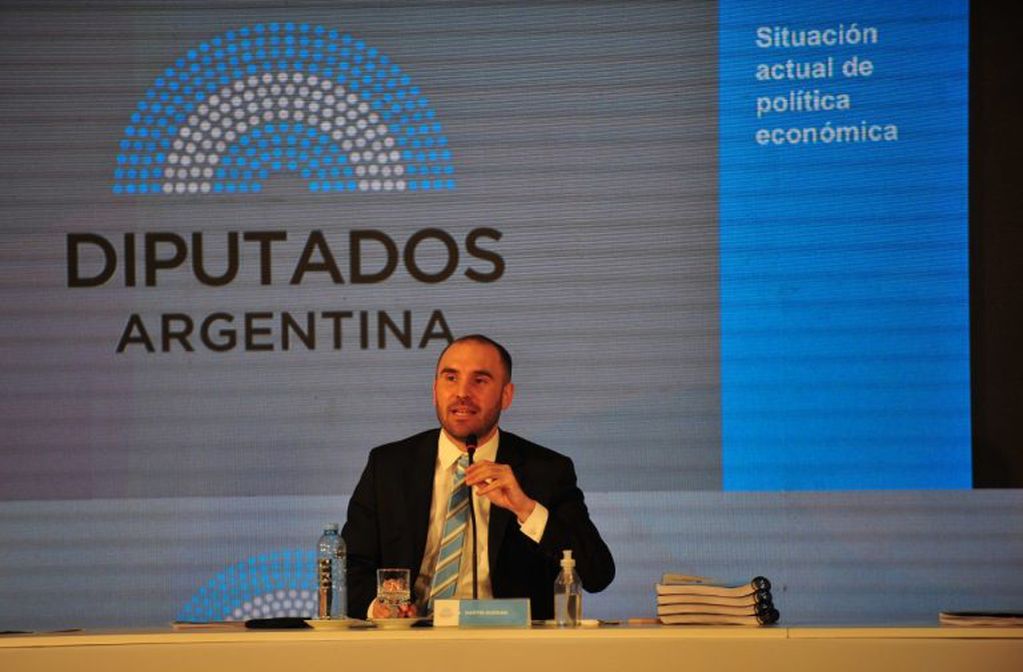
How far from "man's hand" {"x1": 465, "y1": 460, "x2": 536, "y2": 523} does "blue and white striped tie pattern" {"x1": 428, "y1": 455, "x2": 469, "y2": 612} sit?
22cm

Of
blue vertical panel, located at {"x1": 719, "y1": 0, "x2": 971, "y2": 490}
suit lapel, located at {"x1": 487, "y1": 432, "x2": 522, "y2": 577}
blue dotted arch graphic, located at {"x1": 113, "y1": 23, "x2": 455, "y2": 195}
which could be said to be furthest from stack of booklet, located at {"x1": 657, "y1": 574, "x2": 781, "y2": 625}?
blue dotted arch graphic, located at {"x1": 113, "y1": 23, "x2": 455, "y2": 195}

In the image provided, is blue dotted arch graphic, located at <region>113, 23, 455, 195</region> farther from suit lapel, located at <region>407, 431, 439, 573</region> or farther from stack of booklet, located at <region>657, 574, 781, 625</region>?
stack of booklet, located at <region>657, 574, 781, 625</region>

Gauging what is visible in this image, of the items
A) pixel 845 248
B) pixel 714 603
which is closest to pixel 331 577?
pixel 714 603

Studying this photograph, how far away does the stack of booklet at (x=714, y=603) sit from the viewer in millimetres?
3410

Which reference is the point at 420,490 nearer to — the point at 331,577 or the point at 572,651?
the point at 331,577

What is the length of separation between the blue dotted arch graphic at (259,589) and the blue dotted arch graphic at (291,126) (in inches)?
53.7

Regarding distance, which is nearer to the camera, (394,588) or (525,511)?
(394,588)

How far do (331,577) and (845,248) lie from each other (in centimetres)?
240

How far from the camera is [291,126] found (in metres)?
5.38

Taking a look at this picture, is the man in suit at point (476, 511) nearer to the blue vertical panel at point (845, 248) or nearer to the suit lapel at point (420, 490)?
the suit lapel at point (420, 490)

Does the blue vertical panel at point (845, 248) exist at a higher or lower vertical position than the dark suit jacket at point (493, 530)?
higher

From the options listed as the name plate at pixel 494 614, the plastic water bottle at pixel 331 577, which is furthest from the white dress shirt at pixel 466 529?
the name plate at pixel 494 614

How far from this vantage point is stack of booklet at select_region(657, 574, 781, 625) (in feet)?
11.2

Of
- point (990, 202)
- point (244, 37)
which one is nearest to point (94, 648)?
point (244, 37)
